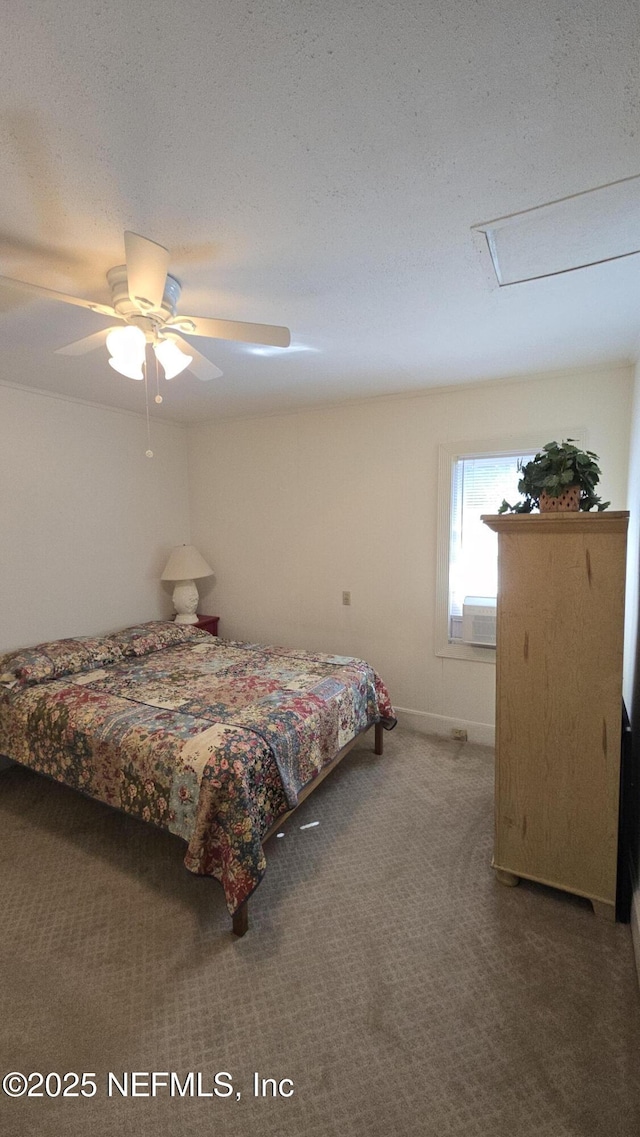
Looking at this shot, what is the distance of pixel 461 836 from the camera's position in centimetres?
216

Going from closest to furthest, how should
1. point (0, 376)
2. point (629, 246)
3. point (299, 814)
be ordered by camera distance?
point (629, 246) → point (299, 814) → point (0, 376)

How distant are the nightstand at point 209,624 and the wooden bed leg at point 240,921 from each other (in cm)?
247

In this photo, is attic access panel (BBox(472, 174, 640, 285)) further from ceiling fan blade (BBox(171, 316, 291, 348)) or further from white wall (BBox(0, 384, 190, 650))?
white wall (BBox(0, 384, 190, 650))

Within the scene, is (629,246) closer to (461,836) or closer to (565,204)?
(565,204)

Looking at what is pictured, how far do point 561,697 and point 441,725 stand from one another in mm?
1616

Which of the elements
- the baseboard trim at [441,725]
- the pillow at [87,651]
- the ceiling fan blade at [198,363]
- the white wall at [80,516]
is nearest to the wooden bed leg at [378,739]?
the baseboard trim at [441,725]

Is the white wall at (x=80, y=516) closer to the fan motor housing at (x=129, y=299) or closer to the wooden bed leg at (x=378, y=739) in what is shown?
the fan motor housing at (x=129, y=299)

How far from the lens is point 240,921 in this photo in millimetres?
1634

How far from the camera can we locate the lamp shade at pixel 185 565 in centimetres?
373

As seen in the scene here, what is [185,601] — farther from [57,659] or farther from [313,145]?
[313,145]

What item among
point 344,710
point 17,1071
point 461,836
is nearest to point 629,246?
point 344,710

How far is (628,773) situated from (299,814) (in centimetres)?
155

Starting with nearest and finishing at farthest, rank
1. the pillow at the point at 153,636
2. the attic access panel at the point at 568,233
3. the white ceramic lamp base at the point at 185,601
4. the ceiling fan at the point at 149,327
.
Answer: the attic access panel at the point at 568,233 < the ceiling fan at the point at 149,327 < the pillow at the point at 153,636 < the white ceramic lamp base at the point at 185,601

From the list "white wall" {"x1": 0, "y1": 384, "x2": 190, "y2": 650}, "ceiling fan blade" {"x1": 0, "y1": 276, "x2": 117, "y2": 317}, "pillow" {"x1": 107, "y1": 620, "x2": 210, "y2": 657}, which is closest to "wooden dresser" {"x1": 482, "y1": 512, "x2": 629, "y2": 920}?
"ceiling fan blade" {"x1": 0, "y1": 276, "x2": 117, "y2": 317}
